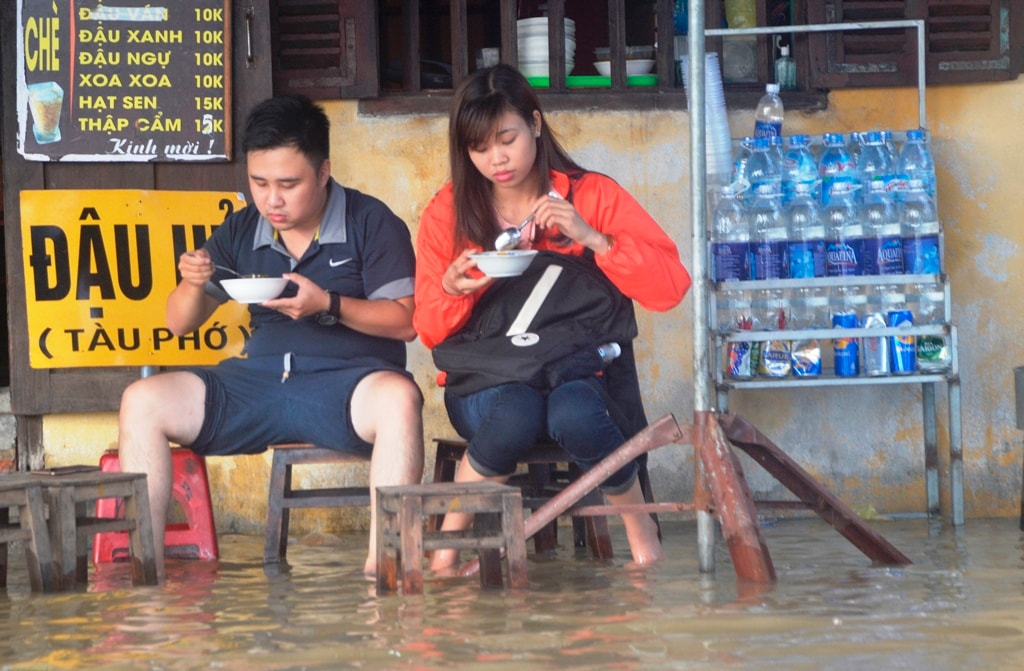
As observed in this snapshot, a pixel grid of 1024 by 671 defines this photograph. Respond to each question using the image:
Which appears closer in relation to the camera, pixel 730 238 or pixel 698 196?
pixel 698 196

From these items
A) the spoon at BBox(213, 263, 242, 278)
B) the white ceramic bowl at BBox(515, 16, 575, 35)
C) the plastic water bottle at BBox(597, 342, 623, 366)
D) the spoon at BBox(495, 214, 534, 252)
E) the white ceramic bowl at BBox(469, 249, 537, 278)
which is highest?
the white ceramic bowl at BBox(515, 16, 575, 35)

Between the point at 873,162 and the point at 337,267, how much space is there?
1.92 m

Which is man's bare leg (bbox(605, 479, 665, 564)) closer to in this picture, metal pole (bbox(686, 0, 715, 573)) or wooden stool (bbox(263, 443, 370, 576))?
metal pole (bbox(686, 0, 715, 573))

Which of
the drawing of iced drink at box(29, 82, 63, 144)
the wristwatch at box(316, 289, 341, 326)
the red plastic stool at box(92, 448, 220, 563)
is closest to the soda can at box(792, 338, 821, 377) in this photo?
the wristwatch at box(316, 289, 341, 326)

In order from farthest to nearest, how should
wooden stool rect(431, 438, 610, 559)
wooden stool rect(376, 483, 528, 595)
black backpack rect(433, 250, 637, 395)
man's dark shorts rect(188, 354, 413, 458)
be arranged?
man's dark shorts rect(188, 354, 413, 458)
wooden stool rect(431, 438, 610, 559)
black backpack rect(433, 250, 637, 395)
wooden stool rect(376, 483, 528, 595)

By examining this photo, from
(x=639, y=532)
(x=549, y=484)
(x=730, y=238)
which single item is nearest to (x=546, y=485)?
(x=549, y=484)

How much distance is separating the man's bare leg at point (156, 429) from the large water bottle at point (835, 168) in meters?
2.22

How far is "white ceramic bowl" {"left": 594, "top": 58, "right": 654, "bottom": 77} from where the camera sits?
17.4ft

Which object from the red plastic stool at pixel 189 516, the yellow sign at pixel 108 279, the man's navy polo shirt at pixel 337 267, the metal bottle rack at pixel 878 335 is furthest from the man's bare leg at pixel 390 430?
the yellow sign at pixel 108 279

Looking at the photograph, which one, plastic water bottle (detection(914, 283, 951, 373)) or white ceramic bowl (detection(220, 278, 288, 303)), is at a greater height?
white ceramic bowl (detection(220, 278, 288, 303))

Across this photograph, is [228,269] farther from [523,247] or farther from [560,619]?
[560,619]

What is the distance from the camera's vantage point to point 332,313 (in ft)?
13.1

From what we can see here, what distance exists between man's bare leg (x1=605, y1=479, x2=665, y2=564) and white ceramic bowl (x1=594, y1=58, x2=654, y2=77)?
1963 millimetres

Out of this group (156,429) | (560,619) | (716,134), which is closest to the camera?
(560,619)
